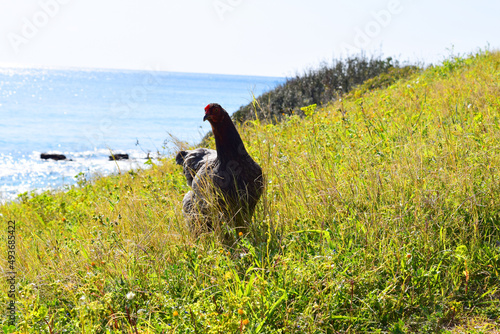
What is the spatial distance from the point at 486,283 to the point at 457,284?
19 cm

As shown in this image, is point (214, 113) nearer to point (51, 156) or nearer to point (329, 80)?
point (329, 80)

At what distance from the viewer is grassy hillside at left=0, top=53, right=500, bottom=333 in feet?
7.61

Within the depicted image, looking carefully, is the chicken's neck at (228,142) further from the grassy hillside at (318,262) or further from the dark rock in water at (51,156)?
the dark rock in water at (51,156)

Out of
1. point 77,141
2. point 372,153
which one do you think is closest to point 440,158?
point 372,153

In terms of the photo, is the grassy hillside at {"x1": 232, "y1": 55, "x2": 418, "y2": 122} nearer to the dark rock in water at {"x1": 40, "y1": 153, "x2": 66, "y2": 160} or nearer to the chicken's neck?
the chicken's neck

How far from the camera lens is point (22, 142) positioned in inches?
1019

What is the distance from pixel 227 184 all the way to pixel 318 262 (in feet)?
3.36

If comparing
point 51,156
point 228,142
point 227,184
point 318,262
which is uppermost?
point 51,156

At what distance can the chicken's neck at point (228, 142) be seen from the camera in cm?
322

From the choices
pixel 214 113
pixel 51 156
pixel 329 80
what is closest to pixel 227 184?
pixel 214 113

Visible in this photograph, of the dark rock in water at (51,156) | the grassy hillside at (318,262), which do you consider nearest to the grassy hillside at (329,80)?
the grassy hillside at (318,262)

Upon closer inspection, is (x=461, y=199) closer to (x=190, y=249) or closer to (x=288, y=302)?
(x=288, y=302)

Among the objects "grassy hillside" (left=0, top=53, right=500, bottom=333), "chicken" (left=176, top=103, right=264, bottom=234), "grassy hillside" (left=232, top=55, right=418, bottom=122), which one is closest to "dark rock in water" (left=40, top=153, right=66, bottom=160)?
"grassy hillside" (left=232, top=55, right=418, bottom=122)

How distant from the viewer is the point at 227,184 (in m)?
3.22
